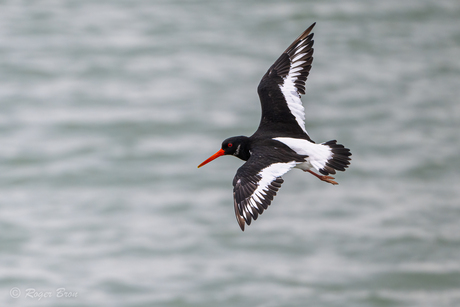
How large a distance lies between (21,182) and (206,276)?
7444mm

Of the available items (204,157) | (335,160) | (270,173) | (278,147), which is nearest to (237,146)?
(278,147)

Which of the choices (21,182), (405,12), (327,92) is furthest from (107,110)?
(405,12)

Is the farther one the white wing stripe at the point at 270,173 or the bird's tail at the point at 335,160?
the bird's tail at the point at 335,160

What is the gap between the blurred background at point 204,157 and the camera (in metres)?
21.0

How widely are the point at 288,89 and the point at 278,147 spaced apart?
1.44 meters

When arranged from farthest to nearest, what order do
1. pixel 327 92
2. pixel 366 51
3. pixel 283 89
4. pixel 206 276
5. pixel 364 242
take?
pixel 366 51, pixel 327 92, pixel 364 242, pixel 206 276, pixel 283 89

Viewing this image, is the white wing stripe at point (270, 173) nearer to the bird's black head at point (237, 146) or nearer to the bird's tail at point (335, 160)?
the bird's tail at point (335, 160)

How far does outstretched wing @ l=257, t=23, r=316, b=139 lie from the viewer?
30.5 feet

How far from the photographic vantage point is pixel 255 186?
25.7 ft

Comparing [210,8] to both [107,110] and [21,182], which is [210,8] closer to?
[107,110]

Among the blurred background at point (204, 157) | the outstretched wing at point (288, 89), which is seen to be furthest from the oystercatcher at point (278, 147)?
the blurred background at point (204, 157)

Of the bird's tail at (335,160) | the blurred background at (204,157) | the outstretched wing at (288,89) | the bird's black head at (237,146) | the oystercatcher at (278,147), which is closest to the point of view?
the oystercatcher at (278,147)

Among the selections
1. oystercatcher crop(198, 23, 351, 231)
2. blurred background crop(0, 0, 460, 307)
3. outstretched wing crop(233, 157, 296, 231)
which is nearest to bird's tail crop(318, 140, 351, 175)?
oystercatcher crop(198, 23, 351, 231)

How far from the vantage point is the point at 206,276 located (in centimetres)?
2102
